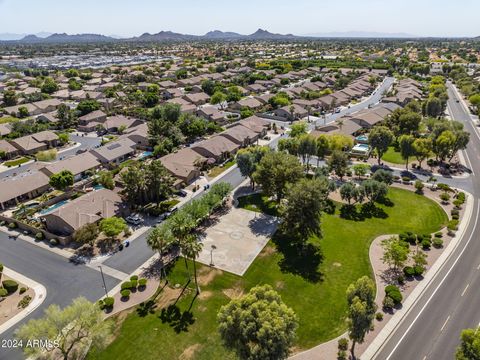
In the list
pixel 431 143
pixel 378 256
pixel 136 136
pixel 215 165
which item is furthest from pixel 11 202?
pixel 431 143

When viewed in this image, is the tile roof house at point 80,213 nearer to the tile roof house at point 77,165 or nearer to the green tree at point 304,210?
the tile roof house at point 77,165

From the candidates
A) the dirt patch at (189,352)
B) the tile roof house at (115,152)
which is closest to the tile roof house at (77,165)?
the tile roof house at (115,152)

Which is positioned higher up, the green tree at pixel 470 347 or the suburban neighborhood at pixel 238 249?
the green tree at pixel 470 347

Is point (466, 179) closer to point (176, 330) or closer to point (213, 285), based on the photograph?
point (213, 285)

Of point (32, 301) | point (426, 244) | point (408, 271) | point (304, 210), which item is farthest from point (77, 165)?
point (426, 244)

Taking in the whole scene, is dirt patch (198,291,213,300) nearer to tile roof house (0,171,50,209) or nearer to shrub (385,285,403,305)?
shrub (385,285,403,305)
